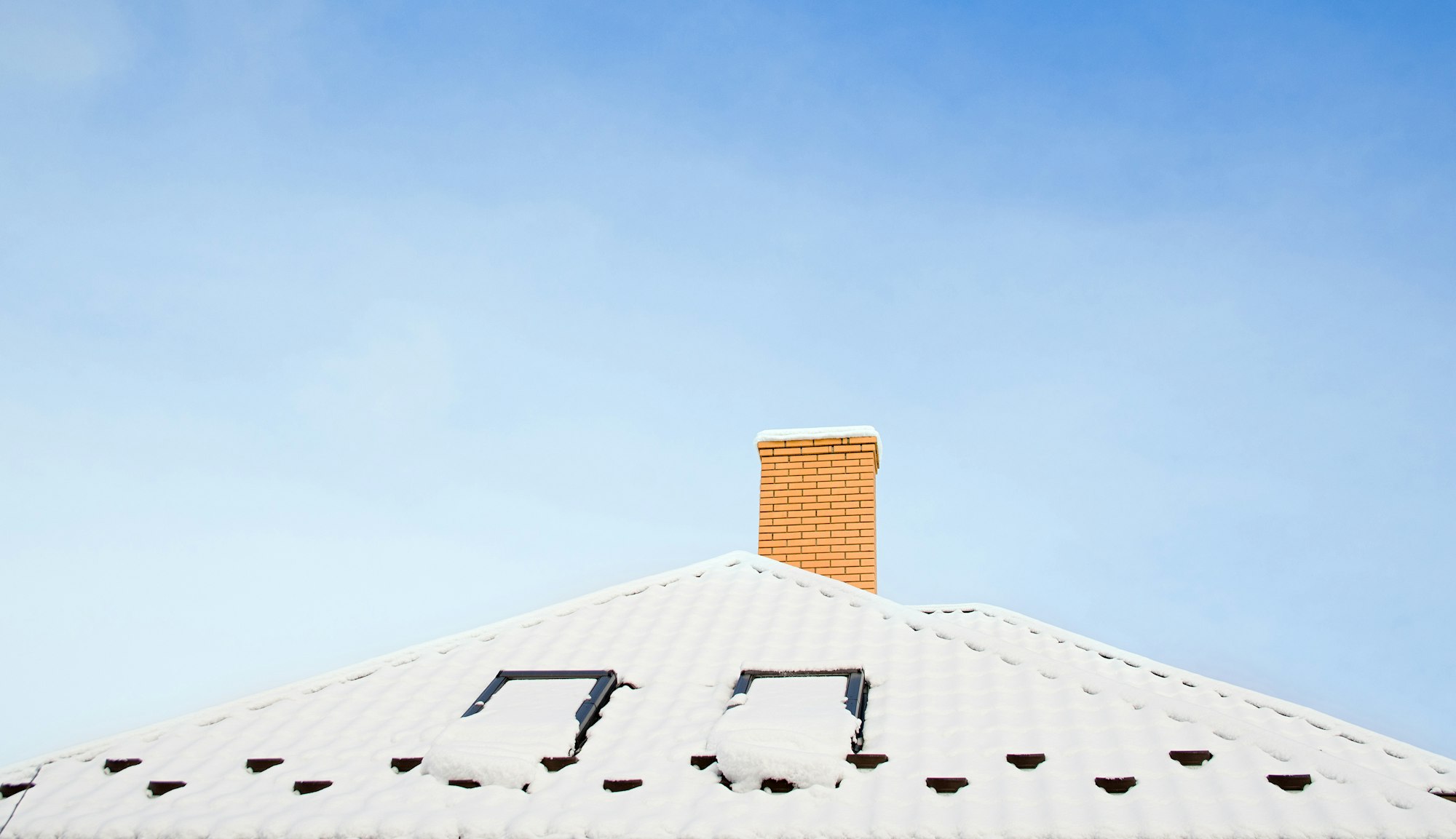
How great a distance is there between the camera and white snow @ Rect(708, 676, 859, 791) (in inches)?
199

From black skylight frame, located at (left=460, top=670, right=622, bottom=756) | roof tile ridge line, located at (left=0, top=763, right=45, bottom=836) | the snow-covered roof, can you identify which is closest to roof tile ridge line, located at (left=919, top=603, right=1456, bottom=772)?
the snow-covered roof

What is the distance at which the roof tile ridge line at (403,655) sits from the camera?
630 centimetres

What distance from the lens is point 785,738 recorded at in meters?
5.23

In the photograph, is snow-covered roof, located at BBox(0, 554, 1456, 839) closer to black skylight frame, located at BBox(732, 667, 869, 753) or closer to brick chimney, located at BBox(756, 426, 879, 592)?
black skylight frame, located at BBox(732, 667, 869, 753)

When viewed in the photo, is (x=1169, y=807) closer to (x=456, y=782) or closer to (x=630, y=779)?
(x=630, y=779)

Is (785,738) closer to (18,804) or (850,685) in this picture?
(850,685)

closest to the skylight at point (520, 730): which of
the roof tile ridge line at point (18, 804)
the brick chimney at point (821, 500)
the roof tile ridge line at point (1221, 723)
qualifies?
the roof tile ridge line at point (18, 804)

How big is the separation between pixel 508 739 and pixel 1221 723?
3.57 meters

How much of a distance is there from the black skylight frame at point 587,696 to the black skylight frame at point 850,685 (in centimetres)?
76

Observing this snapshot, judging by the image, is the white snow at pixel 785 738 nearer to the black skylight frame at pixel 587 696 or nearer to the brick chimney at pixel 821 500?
the black skylight frame at pixel 587 696

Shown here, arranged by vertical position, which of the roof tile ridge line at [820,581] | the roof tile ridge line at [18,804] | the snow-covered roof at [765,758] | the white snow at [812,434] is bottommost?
the roof tile ridge line at [18,804]

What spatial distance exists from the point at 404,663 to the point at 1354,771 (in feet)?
18.2

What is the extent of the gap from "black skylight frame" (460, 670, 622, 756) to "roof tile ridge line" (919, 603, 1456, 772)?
12.5 ft

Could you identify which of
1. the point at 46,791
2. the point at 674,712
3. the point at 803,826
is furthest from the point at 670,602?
the point at 46,791
